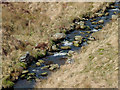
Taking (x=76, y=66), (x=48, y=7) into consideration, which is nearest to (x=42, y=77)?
(x=76, y=66)

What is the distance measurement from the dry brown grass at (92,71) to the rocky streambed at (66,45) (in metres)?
1.02

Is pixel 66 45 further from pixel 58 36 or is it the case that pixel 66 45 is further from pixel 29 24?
pixel 29 24

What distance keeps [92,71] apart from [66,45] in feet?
21.9

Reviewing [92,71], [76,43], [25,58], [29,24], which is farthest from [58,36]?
[92,71]

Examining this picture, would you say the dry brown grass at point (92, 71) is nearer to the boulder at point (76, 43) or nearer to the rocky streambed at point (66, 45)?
the rocky streambed at point (66, 45)

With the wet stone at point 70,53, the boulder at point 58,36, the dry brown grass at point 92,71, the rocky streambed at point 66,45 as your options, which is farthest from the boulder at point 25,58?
the boulder at point 58,36

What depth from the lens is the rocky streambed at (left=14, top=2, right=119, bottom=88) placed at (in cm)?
1445

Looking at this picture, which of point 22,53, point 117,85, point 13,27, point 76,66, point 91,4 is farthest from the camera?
point 91,4

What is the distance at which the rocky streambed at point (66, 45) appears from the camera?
14445mm

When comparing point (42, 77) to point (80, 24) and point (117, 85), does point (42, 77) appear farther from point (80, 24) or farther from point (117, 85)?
point (80, 24)

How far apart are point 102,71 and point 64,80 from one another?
2401 millimetres

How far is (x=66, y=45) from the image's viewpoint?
1858 centimetres

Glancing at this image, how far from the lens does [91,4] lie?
88.2 feet

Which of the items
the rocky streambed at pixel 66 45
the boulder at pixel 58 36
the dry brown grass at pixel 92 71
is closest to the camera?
the dry brown grass at pixel 92 71
